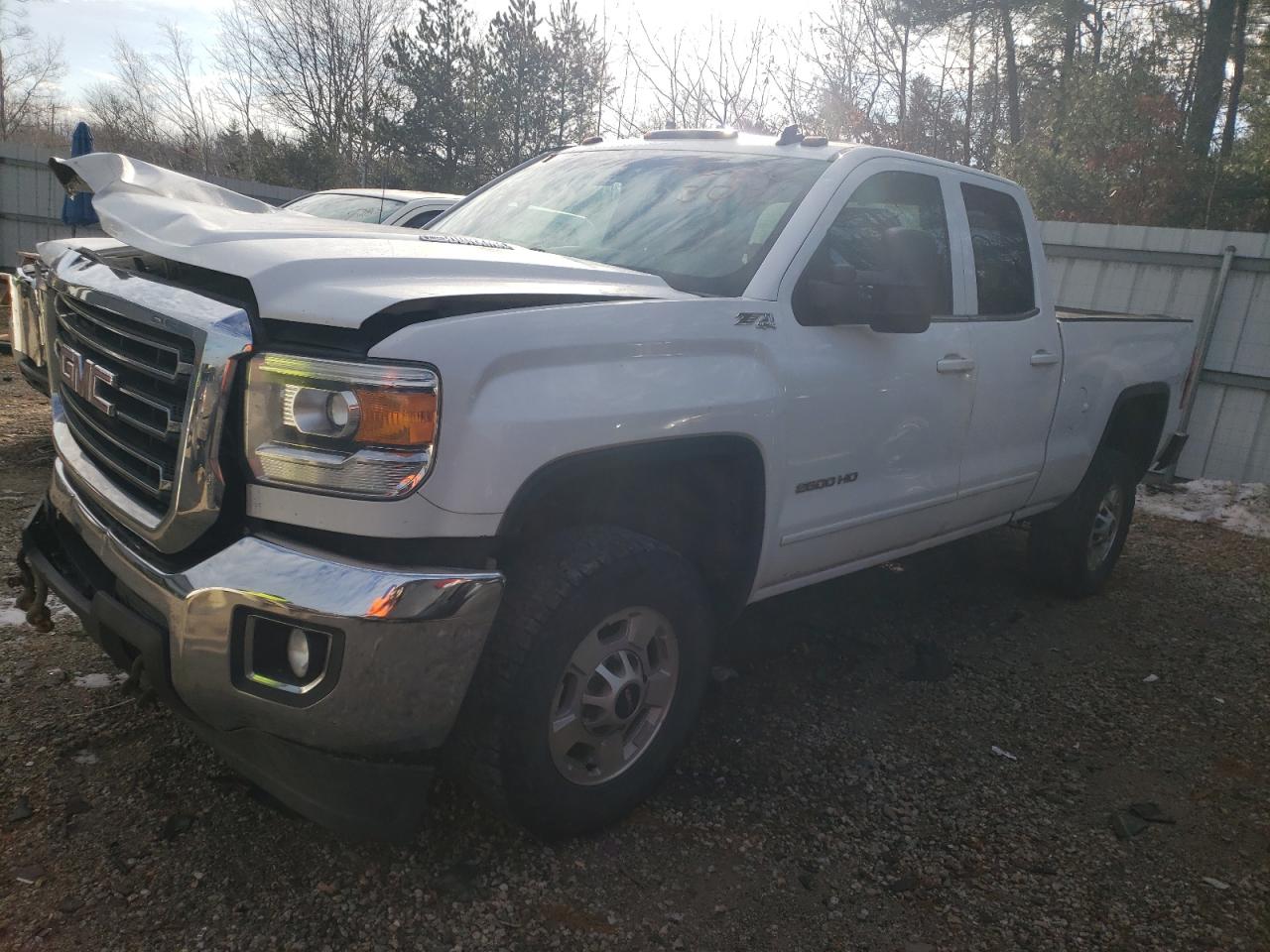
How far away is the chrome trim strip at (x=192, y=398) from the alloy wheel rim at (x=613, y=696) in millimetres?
952

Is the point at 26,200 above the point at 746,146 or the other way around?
the other way around

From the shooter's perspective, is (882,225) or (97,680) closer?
(97,680)

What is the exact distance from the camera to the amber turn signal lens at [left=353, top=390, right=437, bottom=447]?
2074 millimetres

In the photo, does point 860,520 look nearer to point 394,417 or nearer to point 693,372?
point 693,372

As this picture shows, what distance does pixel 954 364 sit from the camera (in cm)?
371

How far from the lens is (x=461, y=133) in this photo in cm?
2128

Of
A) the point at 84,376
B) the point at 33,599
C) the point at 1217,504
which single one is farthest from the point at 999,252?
the point at 1217,504

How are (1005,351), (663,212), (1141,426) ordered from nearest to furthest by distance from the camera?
(663,212) → (1005,351) → (1141,426)

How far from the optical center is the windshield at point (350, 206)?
8031mm

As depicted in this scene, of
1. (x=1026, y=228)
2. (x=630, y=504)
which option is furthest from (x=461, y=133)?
(x=630, y=504)

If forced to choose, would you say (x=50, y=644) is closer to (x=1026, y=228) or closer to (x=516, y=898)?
(x=516, y=898)

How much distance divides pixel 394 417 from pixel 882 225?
7.38 feet

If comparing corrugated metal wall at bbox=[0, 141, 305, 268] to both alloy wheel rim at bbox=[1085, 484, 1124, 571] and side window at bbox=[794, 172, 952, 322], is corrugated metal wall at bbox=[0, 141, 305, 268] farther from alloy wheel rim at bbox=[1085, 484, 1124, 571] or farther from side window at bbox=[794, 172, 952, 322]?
alloy wheel rim at bbox=[1085, 484, 1124, 571]

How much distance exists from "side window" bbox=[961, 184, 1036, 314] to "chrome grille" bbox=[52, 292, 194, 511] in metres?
3.09
